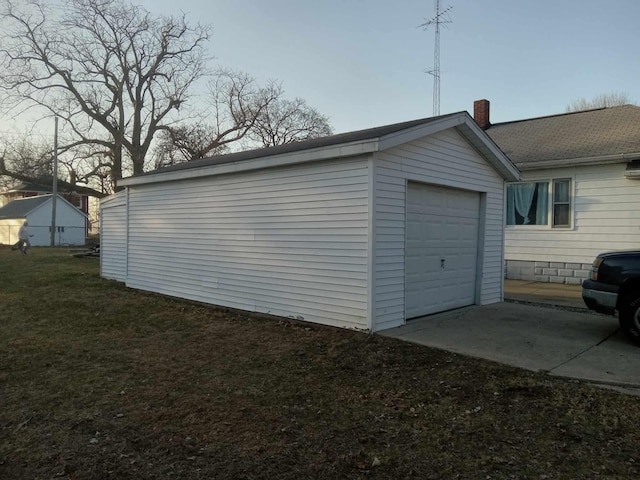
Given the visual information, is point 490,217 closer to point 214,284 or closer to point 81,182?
point 214,284

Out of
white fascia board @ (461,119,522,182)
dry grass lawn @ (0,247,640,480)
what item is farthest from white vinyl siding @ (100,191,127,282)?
white fascia board @ (461,119,522,182)

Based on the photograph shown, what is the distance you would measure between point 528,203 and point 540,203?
31 cm

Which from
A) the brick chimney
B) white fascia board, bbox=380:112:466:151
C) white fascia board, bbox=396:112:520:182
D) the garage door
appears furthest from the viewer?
the brick chimney

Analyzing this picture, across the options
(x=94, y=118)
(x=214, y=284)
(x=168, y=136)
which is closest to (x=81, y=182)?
(x=94, y=118)

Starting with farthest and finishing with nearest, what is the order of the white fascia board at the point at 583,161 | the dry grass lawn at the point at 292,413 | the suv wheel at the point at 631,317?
the white fascia board at the point at 583,161 → the suv wheel at the point at 631,317 → the dry grass lawn at the point at 292,413

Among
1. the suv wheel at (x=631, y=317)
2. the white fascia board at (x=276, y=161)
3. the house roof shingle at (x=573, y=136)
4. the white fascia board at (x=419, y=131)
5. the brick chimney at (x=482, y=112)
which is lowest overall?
the suv wheel at (x=631, y=317)

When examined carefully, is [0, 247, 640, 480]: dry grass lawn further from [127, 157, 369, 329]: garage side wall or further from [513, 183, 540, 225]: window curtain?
[513, 183, 540, 225]: window curtain

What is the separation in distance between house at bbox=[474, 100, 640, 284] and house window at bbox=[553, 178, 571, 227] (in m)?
0.02

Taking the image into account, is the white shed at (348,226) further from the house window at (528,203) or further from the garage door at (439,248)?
the house window at (528,203)

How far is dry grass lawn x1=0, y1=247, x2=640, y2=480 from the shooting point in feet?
10.6

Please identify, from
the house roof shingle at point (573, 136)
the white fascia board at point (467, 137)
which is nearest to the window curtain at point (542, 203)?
the house roof shingle at point (573, 136)

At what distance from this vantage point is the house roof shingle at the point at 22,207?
39.9m

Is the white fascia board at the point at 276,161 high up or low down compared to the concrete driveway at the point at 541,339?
up

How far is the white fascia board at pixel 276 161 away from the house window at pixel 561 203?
815 cm
